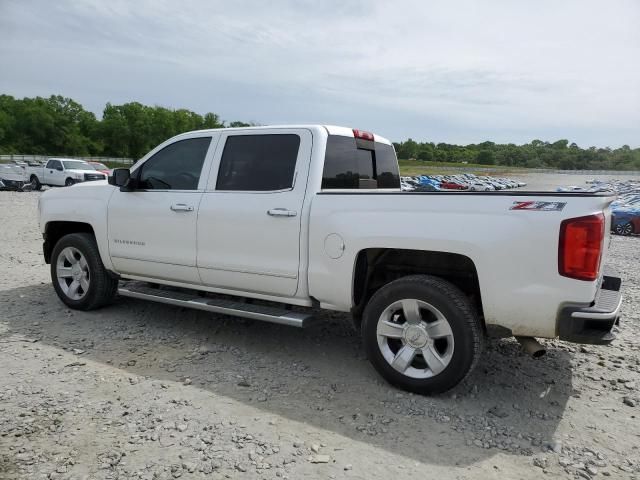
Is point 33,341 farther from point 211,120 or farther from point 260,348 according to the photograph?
point 211,120

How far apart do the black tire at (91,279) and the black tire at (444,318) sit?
10.1 ft

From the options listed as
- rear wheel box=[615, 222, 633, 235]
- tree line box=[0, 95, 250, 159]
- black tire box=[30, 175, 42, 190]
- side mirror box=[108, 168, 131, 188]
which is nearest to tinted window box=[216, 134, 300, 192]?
side mirror box=[108, 168, 131, 188]

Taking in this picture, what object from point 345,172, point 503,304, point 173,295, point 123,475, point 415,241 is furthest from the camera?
point 173,295

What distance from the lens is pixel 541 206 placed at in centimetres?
321

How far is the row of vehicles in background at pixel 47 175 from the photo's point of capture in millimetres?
26703

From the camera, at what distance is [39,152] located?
8262cm

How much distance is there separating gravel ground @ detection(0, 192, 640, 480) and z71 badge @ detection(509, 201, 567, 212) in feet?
4.70

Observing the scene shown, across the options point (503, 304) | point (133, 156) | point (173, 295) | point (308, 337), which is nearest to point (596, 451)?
point (503, 304)

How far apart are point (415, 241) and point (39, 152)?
304 ft

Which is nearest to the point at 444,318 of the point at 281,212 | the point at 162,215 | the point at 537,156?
the point at 281,212

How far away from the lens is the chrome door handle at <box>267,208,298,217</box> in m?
4.07

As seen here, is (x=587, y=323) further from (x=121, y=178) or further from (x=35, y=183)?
(x=35, y=183)

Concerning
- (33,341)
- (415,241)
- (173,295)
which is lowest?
(33,341)

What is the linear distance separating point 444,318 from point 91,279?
A: 3807 mm
